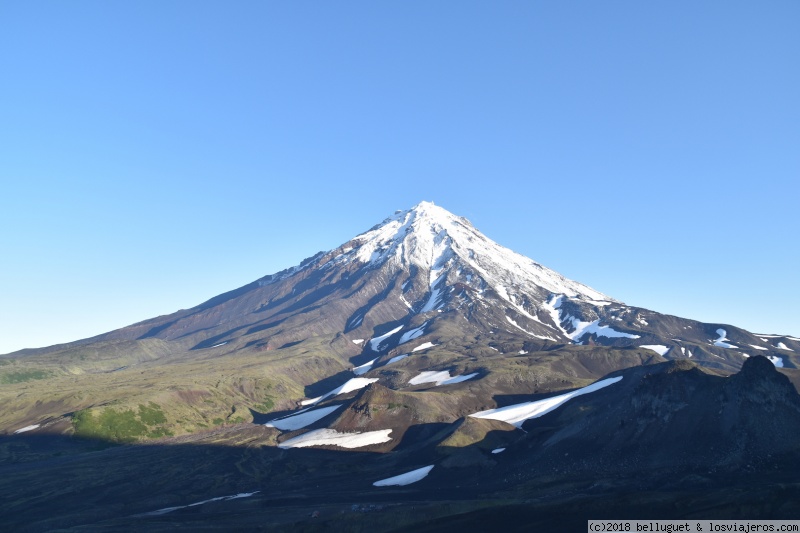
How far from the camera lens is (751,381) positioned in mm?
100500

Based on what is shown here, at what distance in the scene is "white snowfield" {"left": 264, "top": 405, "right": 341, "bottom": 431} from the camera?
18612 cm

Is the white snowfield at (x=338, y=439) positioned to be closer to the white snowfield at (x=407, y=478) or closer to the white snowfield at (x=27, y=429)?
the white snowfield at (x=407, y=478)

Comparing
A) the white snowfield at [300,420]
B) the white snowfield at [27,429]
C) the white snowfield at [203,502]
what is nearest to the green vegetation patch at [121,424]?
the white snowfield at [27,429]

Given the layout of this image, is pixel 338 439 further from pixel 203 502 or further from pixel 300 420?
pixel 203 502

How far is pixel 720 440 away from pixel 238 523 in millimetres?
77419

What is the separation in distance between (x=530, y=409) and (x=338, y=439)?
55948mm

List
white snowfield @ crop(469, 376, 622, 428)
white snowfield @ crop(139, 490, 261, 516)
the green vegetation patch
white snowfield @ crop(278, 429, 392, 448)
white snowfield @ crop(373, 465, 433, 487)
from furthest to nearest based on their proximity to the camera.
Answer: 1. the green vegetation patch
2. white snowfield @ crop(469, 376, 622, 428)
3. white snowfield @ crop(278, 429, 392, 448)
4. white snowfield @ crop(373, 465, 433, 487)
5. white snowfield @ crop(139, 490, 261, 516)

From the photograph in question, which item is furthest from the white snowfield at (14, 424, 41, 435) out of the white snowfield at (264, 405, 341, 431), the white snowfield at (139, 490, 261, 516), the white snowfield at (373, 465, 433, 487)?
the white snowfield at (373, 465, 433, 487)

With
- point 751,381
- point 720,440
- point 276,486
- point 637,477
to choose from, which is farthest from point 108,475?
point 751,381

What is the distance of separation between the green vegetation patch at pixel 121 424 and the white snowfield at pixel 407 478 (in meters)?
97.1

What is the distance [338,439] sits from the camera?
157500 millimetres

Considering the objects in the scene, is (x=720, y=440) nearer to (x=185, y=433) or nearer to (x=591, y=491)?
(x=591, y=491)

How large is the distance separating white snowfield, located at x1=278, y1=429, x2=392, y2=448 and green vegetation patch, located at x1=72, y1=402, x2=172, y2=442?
164 feet

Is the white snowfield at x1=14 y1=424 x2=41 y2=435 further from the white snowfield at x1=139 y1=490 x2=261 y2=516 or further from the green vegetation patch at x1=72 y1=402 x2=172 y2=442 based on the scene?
the white snowfield at x1=139 y1=490 x2=261 y2=516
